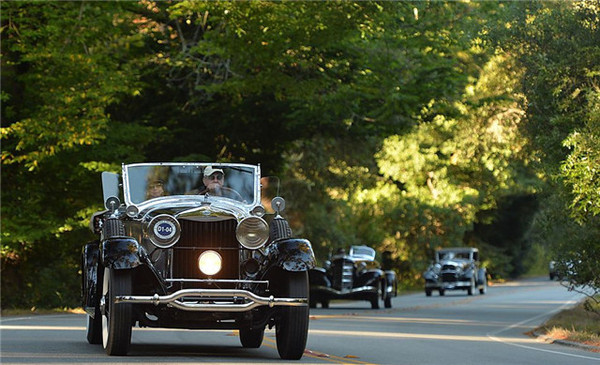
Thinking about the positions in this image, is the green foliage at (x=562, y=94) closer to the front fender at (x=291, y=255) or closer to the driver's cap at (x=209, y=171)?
the driver's cap at (x=209, y=171)

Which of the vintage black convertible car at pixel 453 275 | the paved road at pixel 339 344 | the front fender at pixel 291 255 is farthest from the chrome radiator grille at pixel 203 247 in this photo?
the vintage black convertible car at pixel 453 275

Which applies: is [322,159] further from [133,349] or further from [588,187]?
[133,349]

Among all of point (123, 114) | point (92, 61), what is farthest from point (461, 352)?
point (123, 114)

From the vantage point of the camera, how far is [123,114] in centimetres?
3912

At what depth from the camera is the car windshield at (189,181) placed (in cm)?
1678

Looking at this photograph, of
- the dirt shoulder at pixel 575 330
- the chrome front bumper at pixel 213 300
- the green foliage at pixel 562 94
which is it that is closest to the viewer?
the chrome front bumper at pixel 213 300

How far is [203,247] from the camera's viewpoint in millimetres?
Result: 15273

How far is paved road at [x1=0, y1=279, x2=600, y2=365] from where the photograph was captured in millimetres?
15266

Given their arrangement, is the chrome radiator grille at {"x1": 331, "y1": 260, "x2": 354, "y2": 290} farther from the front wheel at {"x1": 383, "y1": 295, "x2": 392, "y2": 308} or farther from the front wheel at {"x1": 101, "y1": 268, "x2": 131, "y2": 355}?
the front wheel at {"x1": 101, "y1": 268, "x2": 131, "y2": 355}

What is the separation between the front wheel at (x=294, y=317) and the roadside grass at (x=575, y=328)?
6712mm

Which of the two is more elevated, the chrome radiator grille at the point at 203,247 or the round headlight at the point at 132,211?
the round headlight at the point at 132,211

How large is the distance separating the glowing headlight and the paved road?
103 cm

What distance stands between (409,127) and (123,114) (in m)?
8.84

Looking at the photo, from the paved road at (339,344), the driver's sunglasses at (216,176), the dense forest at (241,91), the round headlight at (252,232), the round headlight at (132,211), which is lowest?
the paved road at (339,344)
